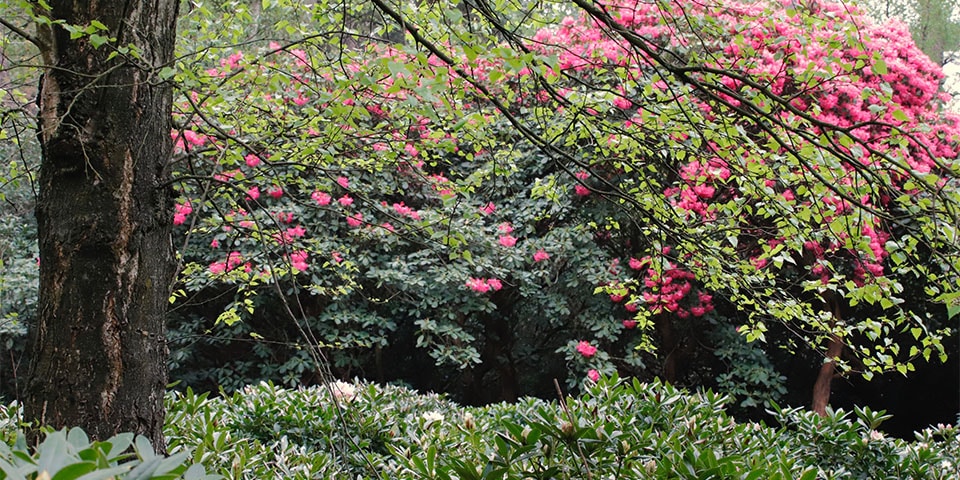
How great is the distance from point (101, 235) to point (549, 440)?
52.8 inches

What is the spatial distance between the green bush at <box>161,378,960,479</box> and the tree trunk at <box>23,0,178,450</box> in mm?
315

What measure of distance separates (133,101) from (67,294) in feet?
1.87

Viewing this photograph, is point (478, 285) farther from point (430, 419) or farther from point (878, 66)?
point (878, 66)

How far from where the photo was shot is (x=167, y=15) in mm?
2080

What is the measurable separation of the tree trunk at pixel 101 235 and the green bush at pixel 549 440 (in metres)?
0.31

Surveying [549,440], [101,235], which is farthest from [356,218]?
A: [549,440]

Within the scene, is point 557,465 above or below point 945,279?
below

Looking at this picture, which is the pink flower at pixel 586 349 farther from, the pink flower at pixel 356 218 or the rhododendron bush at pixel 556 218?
the pink flower at pixel 356 218

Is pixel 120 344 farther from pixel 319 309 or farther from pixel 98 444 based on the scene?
pixel 319 309

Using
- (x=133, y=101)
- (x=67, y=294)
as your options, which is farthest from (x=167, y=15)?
(x=67, y=294)

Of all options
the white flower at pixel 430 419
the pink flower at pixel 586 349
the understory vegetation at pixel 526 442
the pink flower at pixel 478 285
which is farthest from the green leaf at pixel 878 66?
the pink flower at pixel 586 349

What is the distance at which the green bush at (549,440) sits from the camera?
A: 1854 mm

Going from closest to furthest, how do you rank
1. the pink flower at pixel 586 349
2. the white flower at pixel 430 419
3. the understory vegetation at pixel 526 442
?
the understory vegetation at pixel 526 442 → the white flower at pixel 430 419 → the pink flower at pixel 586 349

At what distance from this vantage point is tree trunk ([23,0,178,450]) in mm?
1877
